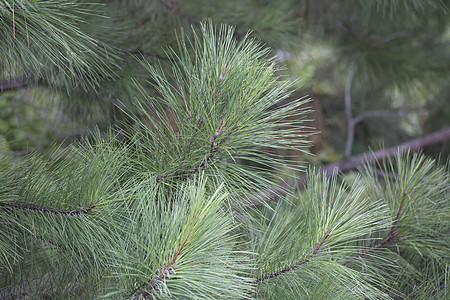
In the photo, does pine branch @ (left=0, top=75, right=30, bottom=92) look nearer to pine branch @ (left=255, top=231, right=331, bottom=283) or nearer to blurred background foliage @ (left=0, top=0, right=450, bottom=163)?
blurred background foliage @ (left=0, top=0, right=450, bottom=163)

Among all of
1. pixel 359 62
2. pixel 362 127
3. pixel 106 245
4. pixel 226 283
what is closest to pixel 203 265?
pixel 226 283

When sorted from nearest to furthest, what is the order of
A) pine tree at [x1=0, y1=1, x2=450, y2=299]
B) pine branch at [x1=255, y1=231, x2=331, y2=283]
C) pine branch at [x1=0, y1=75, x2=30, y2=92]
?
pine tree at [x1=0, y1=1, x2=450, y2=299], pine branch at [x1=255, y1=231, x2=331, y2=283], pine branch at [x1=0, y1=75, x2=30, y2=92]

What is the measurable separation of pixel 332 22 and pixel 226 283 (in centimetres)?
164

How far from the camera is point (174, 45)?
104 cm

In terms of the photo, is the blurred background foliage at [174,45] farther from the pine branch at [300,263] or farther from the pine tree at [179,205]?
the pine branch at [300,263]

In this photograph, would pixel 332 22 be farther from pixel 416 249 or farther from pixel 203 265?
pixel 203 265

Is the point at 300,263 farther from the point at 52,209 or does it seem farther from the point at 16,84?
the point at 16,84

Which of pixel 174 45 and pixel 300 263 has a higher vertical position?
pixel 174 45

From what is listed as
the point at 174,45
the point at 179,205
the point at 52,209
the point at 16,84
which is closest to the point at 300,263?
the point at 179,205

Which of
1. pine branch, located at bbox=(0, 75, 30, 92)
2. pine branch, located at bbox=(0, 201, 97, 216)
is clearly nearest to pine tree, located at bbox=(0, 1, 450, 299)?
pine branch, located at bbox=(0, 201, 97, 216)

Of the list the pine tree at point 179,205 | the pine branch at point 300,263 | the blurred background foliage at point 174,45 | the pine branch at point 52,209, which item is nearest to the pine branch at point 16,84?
the blurred background foliage at point 174,45

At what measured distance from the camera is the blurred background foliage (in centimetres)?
75

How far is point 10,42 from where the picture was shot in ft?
2.32

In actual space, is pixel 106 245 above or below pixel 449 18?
below
